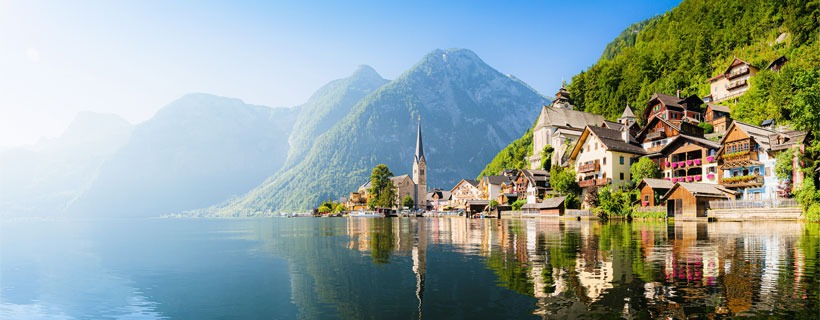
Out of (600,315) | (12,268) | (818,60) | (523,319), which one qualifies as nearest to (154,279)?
(12,268)

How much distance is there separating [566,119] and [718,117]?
40420 millimetres

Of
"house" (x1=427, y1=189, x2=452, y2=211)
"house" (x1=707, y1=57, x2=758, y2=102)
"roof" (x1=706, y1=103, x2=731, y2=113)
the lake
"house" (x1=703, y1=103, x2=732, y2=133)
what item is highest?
"house" (x1=707, y1=57, x2=758, y2=102)

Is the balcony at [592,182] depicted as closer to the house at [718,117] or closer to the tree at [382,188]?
the house at [718,117]

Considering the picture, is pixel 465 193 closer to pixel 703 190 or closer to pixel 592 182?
pixel 592 182

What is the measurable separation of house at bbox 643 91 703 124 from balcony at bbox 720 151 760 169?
83.0 ft

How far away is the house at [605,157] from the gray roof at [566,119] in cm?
3213

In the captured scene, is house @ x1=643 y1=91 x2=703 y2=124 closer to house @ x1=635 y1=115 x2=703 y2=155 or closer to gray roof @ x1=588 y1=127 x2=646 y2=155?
house @ x1=635 y1=115 x2=703 y2=155

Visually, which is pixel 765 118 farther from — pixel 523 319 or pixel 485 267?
pixel 523 319

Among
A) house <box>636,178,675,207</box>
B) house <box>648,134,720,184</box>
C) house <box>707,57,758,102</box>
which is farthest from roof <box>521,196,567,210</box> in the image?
house <box>707,57,758,102</box>

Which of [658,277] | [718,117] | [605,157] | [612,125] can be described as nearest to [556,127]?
[612,125]

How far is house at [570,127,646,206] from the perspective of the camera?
79312 mm

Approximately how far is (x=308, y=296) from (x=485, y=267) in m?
8.06

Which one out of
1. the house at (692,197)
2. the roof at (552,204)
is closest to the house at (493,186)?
the roof at (552,204)

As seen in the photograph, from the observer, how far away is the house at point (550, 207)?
84375 mm
